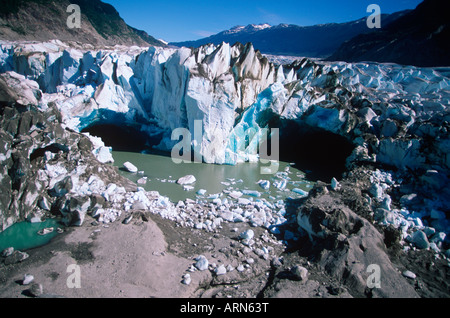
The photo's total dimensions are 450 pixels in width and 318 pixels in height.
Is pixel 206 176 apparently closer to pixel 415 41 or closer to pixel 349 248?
pixel 349 248

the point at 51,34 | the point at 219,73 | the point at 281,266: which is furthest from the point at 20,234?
the point at 51,34

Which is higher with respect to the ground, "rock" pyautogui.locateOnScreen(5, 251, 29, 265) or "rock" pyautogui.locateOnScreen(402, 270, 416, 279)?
"rock" pyautogui.locateOnScreen(5, 251, 29, 265)

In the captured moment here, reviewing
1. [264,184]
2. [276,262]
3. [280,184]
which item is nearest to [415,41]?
[280,184]

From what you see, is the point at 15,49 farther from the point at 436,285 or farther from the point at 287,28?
the point at 287,28

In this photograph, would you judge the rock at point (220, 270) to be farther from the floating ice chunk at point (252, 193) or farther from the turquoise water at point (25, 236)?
the floating ice chunk at point (252, 193)

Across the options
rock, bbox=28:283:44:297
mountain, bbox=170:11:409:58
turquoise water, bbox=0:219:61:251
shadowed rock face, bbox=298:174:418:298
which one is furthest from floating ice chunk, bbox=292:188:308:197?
mountain, bbox=170:11:409:58

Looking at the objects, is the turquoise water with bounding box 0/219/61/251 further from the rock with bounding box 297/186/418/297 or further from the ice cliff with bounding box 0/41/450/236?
the rock with bounding box 297/186/418/297
